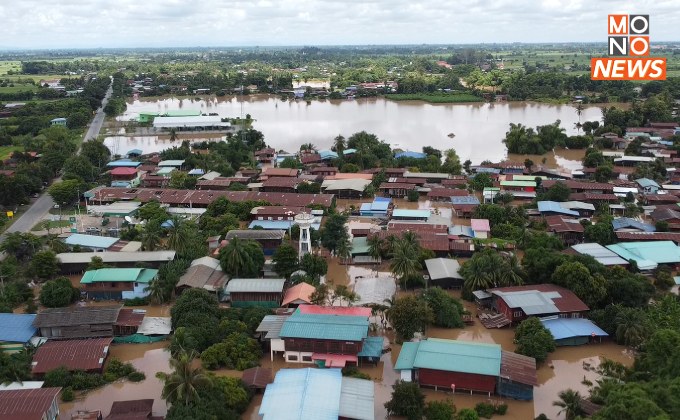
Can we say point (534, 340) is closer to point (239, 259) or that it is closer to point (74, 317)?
point (239, 259)

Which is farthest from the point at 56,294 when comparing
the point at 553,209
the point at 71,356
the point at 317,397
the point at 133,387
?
the point at 553,209

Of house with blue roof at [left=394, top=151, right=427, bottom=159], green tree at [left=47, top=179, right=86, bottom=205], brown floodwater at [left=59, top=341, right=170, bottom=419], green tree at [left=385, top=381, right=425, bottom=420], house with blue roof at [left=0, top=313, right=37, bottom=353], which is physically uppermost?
house with blue roof at [left=394, top=151, right=427, bottom=159]

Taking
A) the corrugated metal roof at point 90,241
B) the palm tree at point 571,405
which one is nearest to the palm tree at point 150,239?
the corrugated metal roof at point 90,241

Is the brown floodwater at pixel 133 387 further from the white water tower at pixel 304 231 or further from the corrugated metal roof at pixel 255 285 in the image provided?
the white water tower at pixel 304 231

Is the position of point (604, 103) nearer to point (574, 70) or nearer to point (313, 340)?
point (574, 70)

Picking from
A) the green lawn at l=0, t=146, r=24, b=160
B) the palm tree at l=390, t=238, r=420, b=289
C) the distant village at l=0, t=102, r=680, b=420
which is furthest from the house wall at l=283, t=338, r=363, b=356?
the green lawn at l=0, t=146, r=24, b=160

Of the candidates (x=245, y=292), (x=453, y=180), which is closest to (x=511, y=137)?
(x=453, y=180)

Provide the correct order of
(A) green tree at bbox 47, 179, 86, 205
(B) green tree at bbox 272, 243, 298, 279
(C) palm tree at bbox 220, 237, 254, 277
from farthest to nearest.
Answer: (A) green tree at bbox 47, 179, 86, 205
(B) green tree at bbox 272, 243, 298, 279
(C) palm tree at bbox 220, 237, 254, 277

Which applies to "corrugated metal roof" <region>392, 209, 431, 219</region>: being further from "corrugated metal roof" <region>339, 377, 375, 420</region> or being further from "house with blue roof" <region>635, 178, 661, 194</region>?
"corrugated metal roof" <region>339, 377, 375, 420</region>
